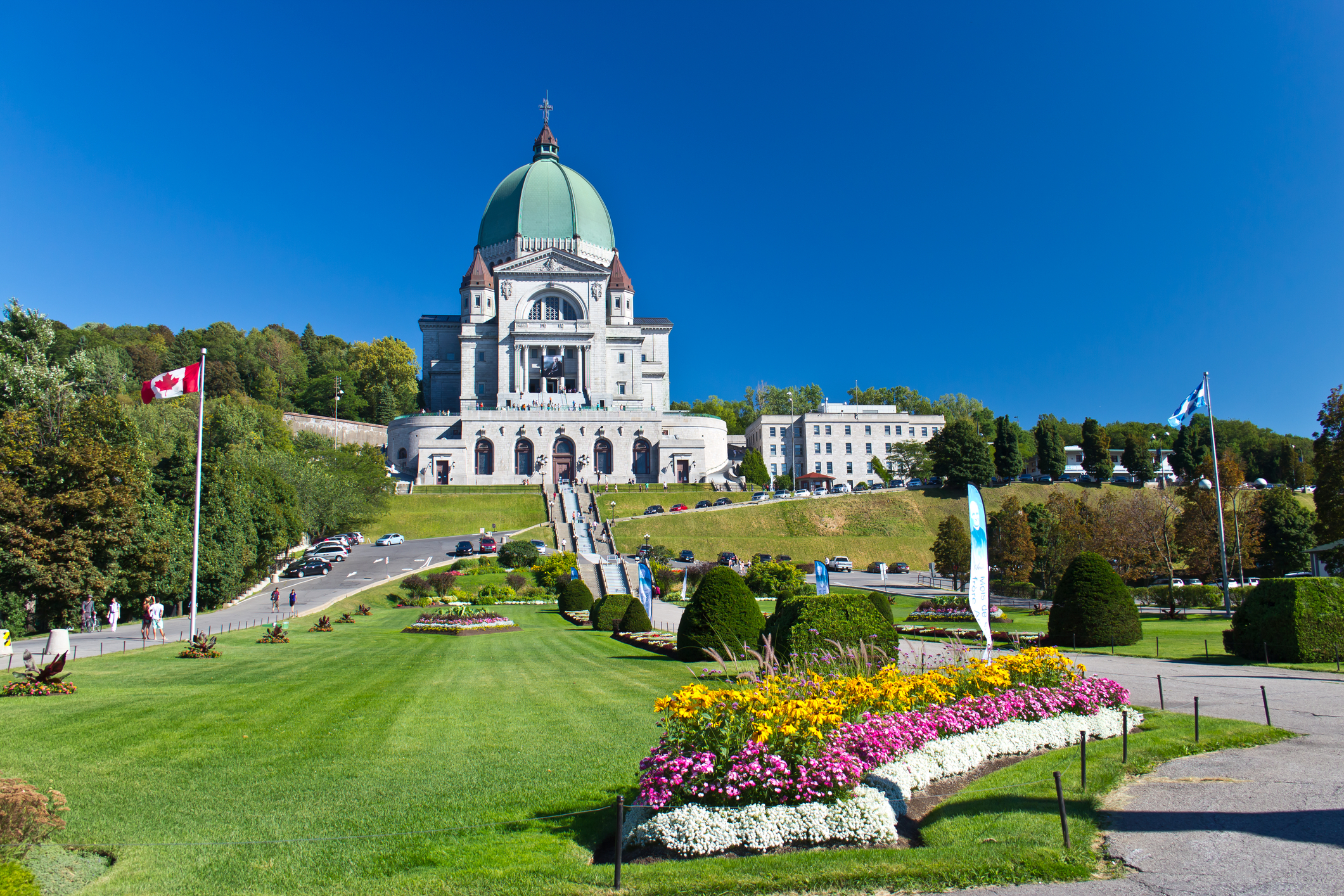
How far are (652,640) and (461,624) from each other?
8.58 meters

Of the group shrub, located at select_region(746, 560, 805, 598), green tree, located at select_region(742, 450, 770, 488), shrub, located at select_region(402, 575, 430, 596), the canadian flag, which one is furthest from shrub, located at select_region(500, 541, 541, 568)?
green tree, located at select_region(742, 450, 770, 488)

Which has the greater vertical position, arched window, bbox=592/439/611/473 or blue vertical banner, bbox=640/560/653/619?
arched window, bbox=592/439/611/473

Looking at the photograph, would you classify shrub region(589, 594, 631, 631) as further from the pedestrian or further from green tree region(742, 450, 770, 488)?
green tree region(742, 450, 770, 488)

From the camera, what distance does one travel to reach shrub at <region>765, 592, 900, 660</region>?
13.7 meters

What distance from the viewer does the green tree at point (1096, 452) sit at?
9019 cm

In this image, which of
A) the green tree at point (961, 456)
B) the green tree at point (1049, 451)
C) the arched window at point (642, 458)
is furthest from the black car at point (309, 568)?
the green tree at point (1049, 451)

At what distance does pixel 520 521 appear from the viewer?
65.4 m

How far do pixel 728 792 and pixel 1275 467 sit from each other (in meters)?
143

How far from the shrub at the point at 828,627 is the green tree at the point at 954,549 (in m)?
32.5

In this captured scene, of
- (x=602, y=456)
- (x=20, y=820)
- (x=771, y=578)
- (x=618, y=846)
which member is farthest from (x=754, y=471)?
(x=20, y=820)

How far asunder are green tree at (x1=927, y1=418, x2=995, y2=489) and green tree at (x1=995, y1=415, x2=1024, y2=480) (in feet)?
12.8

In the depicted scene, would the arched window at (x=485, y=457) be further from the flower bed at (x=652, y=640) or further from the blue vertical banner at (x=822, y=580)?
the flower bed at (x=652, y=640)

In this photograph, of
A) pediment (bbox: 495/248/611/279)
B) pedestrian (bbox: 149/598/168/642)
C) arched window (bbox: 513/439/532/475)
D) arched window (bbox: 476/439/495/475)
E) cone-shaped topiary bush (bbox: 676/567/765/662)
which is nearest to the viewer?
cone-shaped topiary bush (bbox: 676/567/765/662)

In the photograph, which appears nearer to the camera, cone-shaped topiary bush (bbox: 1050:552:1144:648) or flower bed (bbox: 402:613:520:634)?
cone-shaped topiary bush (bbox: 1050:552:1144:648)
